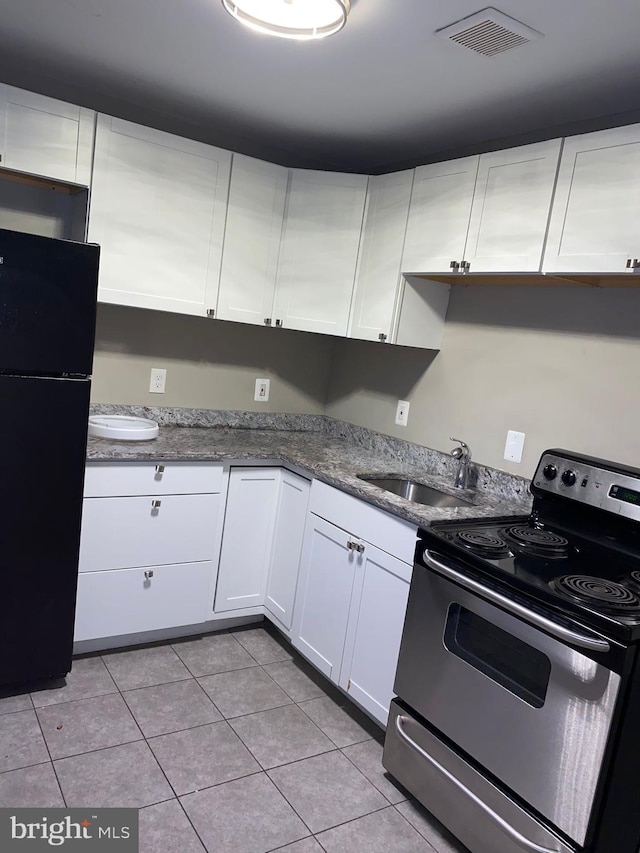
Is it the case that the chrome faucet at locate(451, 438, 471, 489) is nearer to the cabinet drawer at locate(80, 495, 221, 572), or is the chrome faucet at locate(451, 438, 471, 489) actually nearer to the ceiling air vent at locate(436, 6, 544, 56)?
the cabinet drawer at locate(80, 495, 221, 572)

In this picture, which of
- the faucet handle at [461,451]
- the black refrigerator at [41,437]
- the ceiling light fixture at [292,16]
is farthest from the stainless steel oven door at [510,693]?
the ceiling light fixture at [292,16]

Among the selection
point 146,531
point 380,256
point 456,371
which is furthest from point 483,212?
point 146,531

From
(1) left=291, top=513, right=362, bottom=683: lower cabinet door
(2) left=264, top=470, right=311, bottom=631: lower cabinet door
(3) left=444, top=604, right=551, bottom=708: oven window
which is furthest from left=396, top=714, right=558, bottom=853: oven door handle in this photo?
(2) left=264, top=470, right=311, bottom=631: lower cabinet door

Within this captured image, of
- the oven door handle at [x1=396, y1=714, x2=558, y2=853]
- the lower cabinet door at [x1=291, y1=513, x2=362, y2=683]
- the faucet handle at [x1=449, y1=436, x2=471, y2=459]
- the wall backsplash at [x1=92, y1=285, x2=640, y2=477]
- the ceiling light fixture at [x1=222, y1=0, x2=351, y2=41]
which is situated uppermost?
the ceiling light fixture at [x1=222, y1=0, x2=351, y2=41]

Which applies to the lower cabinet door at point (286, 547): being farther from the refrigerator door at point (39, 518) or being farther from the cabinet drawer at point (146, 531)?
the refrigerator door at point (39, 518)

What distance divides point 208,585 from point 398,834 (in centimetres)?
126

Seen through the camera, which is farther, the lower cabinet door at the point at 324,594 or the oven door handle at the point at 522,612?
the lower cabinet door at the point at 324,594

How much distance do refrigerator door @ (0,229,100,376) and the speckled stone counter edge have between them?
33.0 inches

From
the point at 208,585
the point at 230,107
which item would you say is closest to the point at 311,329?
the point at 230,107

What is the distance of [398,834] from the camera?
189cm

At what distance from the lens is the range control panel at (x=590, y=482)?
192cm

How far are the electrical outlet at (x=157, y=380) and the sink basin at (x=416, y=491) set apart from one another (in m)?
1.13

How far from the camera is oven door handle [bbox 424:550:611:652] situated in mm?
1489

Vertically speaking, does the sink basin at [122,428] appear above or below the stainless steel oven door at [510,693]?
above
